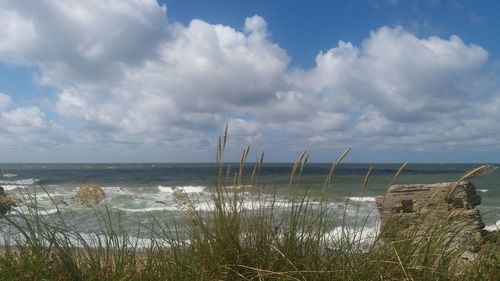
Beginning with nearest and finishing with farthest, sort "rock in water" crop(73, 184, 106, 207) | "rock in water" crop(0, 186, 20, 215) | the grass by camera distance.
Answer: the grass, "rock in water" crop(0, 186, 20, 215), "rock in water" crop(73, 184, 106, 207)

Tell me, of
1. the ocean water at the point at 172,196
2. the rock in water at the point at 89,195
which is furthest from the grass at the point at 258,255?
the rock in water at the point at 89,195

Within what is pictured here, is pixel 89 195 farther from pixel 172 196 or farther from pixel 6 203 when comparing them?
pixel 172 196

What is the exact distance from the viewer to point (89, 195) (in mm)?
3848

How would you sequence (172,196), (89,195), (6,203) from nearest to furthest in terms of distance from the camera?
(6,203) → (89,195) → (172,196)

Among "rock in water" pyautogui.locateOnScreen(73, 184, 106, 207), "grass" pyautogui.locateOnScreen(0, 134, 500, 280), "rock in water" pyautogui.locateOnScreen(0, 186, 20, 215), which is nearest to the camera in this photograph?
"grass" pyautogui.locateOnScreen(0, 134, 500, 280)

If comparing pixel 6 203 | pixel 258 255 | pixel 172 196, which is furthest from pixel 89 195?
pixel 172 196

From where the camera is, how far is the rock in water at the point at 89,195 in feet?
12.4

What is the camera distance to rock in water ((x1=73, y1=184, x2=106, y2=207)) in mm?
3787

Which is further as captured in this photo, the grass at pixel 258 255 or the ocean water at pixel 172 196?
the ocean water at pixel 172 196

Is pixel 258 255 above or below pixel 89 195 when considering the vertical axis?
below

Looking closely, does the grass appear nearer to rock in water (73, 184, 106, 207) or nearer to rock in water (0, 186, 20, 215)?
rock in water (0, 186, 20, 215)

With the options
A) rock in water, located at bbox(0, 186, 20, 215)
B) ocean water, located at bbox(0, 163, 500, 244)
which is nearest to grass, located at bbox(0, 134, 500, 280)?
ocean water, located at bbox(0, 163, 500, 244)

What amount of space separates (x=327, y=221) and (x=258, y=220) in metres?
0.53

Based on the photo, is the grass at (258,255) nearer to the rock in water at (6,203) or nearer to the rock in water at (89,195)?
the rock in water at (6,203)
